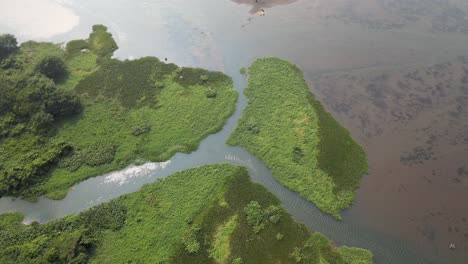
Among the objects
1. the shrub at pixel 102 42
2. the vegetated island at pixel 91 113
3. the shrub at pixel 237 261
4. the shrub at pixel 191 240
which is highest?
the shrub at pixel 102 42

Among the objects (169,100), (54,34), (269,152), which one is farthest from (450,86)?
(54,34)

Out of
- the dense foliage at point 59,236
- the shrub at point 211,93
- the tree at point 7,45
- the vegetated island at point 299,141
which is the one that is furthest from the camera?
the tree at point 7,45

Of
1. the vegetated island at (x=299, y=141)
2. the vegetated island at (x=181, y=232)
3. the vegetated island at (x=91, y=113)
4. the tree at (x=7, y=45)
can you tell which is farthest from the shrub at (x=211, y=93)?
the tree at (x=7, y=45)

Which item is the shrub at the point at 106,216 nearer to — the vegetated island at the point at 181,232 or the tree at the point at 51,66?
the vegetated island at the point at 181,232

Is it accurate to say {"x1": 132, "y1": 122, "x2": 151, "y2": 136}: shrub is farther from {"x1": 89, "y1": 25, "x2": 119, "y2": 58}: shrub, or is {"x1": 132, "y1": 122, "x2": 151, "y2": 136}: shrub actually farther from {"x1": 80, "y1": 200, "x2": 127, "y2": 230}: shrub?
{"x1": 89, "y1": 25, "x2": 119, "y2": 58}: shrub

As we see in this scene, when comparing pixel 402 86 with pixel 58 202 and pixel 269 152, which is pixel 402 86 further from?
pixel 58 202

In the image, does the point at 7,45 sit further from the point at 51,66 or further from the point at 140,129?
the point at 140,129
